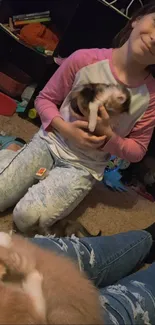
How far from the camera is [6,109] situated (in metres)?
1.54

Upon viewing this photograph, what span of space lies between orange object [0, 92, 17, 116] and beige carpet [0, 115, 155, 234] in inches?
2.0

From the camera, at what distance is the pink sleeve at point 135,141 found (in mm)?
1170

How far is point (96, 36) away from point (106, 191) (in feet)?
1.71

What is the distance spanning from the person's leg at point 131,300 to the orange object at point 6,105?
0.74 meters

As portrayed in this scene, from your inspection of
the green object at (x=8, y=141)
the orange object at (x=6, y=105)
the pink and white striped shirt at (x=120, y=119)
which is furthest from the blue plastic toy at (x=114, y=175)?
the orange object at (x=6, y=105)

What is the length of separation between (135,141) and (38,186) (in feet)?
0.94

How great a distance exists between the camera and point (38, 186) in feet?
3.91

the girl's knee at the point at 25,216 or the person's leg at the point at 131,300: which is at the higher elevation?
the person's leg at the point at 131,300

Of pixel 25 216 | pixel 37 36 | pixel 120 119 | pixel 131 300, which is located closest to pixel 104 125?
pixel 120 119

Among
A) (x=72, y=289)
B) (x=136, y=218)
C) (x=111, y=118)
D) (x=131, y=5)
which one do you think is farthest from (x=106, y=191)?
(x=72, y=289)

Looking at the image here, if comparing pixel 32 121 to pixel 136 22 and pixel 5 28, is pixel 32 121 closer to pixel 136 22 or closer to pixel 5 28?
pixel 5 28

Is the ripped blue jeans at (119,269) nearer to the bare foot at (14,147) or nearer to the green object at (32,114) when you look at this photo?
the bare foot at (14,147)

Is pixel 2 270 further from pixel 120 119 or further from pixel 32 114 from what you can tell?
pixel 32 114

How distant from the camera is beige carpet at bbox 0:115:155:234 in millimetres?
1281
